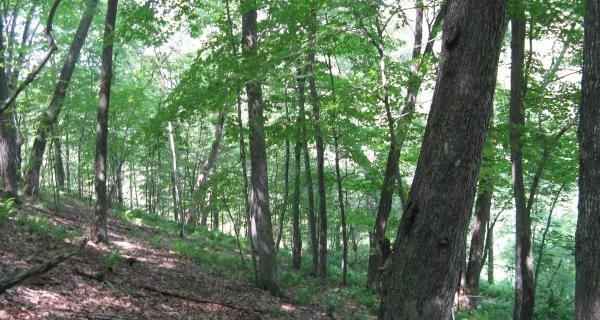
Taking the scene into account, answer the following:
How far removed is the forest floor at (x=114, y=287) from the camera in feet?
16.6

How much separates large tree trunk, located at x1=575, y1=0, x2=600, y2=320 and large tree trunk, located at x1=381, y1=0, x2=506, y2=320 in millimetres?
1572

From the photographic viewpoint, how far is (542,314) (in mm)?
12352

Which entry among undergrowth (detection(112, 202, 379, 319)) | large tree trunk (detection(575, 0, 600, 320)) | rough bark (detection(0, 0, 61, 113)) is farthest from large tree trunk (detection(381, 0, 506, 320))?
rough bark (detection(0, 0, 61, 113))

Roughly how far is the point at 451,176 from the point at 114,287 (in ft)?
16.6

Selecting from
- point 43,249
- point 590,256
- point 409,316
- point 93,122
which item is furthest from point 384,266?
point 93,122

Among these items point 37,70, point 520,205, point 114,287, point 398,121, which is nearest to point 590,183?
point 520,205

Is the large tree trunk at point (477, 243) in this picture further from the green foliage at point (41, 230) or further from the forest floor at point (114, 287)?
the green foliage at point (41, 230)

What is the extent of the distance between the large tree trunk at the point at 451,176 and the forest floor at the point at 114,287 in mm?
3411

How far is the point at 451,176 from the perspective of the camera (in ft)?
11.5

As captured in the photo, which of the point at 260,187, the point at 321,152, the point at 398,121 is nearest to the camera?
the point at 398,121

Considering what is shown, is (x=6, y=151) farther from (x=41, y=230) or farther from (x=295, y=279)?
(x=295, y=279)

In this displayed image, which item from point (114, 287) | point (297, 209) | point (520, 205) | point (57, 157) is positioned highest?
point (57, 157)

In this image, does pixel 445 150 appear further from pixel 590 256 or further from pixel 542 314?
pixel 542 314

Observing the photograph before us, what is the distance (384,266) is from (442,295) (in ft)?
1.63
